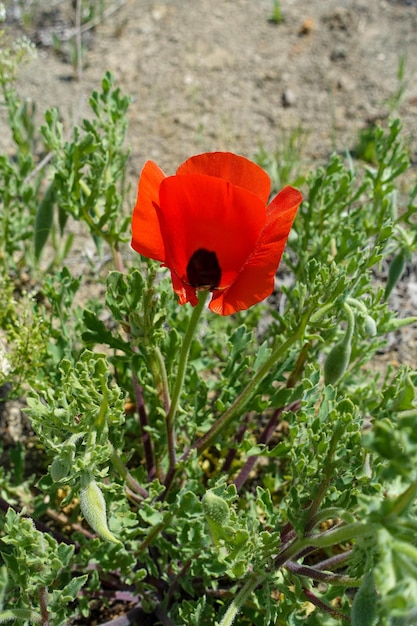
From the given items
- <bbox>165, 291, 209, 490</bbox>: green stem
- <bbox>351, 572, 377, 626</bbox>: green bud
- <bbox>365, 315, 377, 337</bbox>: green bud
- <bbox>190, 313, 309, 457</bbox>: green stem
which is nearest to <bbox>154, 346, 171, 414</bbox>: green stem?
<bbox>165, 291, 209, 490</bbox>: green stem

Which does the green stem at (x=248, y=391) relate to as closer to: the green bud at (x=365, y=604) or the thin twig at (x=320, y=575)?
the thin twig at (x=320, y=575)

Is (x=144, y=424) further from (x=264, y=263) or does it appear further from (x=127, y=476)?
(x=264, y=263)

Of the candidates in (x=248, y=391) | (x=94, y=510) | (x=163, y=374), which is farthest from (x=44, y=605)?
(x=248, y=391)

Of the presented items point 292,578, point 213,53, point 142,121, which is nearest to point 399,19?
point 213,53

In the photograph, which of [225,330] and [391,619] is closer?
[391,619]

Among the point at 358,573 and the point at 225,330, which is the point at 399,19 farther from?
the point at 358,573

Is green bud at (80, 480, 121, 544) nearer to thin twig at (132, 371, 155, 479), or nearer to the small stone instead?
thin twig at (132, 371, 155, 479)
